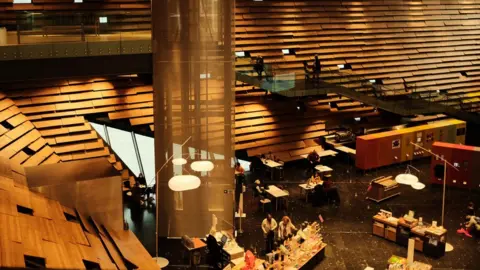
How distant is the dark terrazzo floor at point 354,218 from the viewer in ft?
41.0

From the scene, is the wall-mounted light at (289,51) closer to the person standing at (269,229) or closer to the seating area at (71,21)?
→ the seating area at (71,21)

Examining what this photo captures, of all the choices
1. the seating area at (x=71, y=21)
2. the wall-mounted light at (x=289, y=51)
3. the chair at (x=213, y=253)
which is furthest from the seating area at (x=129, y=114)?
the seating area at (x=71, y=21)

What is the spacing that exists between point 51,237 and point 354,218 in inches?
322

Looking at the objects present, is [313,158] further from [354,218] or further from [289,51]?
[289,51]

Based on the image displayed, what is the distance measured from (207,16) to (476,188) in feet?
31.5

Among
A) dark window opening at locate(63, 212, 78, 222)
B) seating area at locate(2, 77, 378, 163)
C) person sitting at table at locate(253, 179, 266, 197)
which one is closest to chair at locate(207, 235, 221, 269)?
dark window opening at locate(63, 212, 78, 222)

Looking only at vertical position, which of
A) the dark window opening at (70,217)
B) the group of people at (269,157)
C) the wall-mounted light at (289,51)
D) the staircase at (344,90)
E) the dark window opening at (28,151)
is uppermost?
the wall-mounted light at (289,51)

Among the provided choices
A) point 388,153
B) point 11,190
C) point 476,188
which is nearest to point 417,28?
point 388,153

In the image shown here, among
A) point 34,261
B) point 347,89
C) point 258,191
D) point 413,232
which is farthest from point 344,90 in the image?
point 34,261

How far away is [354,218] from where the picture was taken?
1474cm

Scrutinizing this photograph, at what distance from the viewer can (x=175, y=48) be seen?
13.2m

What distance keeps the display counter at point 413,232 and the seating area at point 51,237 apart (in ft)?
19.2

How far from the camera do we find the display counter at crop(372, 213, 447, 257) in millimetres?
12508

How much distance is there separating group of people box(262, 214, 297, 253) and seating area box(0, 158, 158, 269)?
3069 mm
